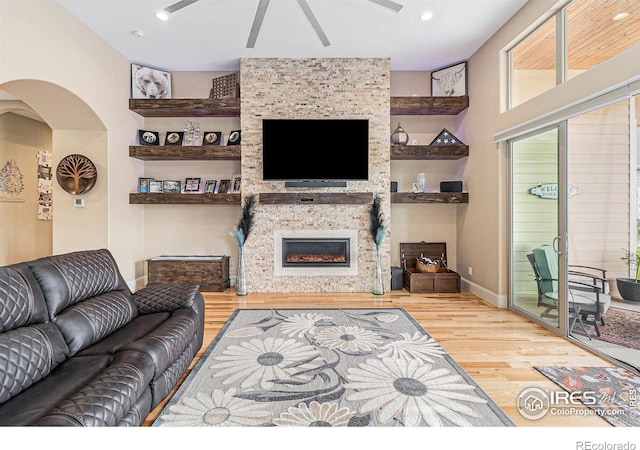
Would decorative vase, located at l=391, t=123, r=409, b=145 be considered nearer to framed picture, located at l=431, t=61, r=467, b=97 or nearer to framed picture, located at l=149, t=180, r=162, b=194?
framed picture, located at l=431, t=61, r=467, b=97

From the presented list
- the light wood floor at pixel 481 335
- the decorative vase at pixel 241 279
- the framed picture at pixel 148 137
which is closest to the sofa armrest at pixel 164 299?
the light wood floor at pixel 481 335

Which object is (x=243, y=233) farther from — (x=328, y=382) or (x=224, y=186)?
(x=328, y=382)

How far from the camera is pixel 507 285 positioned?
4074mm

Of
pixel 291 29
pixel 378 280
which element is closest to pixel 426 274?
pixel 378 280

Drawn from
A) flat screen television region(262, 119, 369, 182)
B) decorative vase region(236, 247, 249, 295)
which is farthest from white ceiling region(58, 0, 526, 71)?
decorative vase region(236, 247, 249, 295)

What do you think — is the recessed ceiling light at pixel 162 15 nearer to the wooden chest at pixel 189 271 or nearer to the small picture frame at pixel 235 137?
the small picture frame at pixel 235 137

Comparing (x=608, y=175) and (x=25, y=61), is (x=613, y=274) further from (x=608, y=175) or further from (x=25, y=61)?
(x=25, y=61)

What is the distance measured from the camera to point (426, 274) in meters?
4.81

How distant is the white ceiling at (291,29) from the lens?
3.48 metres

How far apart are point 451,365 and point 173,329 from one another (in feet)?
6.99

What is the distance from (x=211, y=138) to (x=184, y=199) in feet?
3.60

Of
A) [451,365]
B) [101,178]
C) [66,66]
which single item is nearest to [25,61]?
[66,66]

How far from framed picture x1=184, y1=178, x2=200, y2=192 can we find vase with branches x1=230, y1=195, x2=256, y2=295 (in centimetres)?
98

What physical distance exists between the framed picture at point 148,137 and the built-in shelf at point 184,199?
35.2 inches
